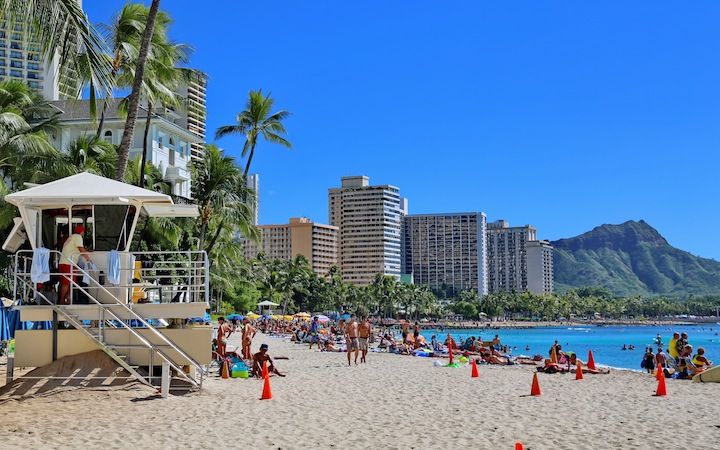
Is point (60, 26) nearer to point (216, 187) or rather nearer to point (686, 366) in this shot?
point (686, 366)

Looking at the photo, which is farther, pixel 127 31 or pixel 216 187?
pixel 216 187

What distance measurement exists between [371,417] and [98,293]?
650 cm

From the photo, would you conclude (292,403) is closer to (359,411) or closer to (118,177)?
(359,411)

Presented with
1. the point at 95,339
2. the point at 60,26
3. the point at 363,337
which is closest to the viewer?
the point at 60,26

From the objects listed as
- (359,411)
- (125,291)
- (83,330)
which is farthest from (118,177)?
(359,411)

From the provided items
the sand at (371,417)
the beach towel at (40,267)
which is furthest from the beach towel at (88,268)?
the sand at (371,417)

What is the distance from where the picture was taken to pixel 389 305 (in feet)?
533

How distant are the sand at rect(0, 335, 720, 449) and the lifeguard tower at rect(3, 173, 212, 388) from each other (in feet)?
3.19

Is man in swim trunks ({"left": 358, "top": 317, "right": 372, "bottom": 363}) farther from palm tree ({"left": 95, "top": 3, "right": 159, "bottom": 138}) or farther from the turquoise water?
the turquoise water

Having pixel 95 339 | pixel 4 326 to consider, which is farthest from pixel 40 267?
pixel 4 326

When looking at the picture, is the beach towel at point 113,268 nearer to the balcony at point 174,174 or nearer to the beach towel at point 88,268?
the beach towel at point 88,268

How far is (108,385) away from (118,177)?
7.05m

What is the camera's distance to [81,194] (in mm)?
15484

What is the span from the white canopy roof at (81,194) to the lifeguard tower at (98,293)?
0.02m
